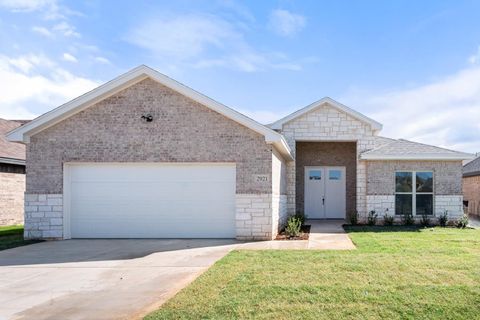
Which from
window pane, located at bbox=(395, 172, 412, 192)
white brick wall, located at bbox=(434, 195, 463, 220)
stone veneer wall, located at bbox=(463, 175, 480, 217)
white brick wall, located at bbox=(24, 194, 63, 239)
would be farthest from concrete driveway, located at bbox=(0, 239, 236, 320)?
stone veneer wall, located at bbox=(463, 175, 480, 217)

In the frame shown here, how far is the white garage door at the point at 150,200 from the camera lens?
44.5 ft

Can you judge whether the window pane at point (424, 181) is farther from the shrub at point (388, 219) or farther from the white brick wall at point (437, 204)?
the shrub at point (388, 219)

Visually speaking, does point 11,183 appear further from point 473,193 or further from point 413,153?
point 473,193

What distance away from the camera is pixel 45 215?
13672mm

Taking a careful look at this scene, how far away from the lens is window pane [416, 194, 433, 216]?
18.2 meters

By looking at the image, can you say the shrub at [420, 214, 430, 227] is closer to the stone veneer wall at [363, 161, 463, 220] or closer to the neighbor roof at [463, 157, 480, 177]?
the stone veneer wall at [363, 161, 463, 220]

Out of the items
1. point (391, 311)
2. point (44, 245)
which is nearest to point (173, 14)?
point (44, 245)

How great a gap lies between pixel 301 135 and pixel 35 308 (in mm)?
14679

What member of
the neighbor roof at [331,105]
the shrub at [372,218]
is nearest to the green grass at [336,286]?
the shrub at [372,218]

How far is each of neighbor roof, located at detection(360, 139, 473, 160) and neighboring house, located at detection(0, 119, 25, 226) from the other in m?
15.5

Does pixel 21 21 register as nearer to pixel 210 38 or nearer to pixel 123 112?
pixel 123 112

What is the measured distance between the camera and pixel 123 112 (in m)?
13.6

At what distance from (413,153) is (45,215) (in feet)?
47.7

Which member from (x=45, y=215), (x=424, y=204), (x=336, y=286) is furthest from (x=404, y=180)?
(x=45, y=215)
